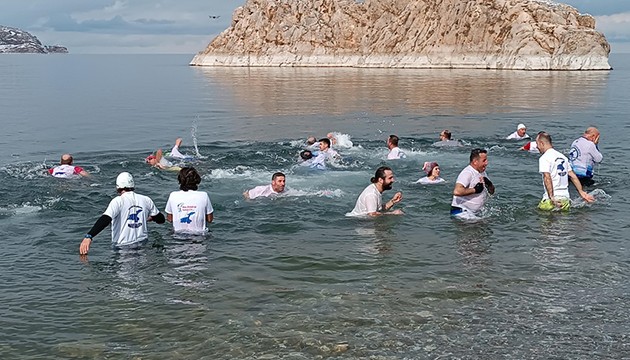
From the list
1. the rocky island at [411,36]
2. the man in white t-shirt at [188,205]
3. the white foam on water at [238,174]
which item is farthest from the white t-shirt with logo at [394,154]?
the rocky island at [411,36]

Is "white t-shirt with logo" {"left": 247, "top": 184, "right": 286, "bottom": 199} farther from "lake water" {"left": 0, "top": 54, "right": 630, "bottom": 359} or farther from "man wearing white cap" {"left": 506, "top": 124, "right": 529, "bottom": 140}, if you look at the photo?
"man wearing white cap" {"left": 506, "top": 124, "right": 529, "bottom": 140}

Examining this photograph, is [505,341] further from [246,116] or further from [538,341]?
[246,116]

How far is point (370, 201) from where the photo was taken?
14.6 metres

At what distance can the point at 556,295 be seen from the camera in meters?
10.1

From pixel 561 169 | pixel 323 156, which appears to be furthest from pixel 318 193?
pixel 561 169

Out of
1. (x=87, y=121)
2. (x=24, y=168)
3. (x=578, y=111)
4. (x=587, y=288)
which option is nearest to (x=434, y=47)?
(x=578, y=111)

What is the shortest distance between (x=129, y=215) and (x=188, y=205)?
1156 mm

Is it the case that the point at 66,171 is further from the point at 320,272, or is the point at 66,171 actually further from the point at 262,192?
the point at 320,272

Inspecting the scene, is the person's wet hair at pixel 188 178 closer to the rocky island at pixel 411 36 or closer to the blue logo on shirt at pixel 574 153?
the blue logo on shirt at pixel 574 153

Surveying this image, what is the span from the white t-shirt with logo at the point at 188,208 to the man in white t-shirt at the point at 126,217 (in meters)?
0.45

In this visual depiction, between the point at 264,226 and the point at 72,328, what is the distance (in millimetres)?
6203

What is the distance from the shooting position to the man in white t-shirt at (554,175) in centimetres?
1445

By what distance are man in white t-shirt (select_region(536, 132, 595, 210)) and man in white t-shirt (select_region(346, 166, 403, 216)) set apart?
342cm

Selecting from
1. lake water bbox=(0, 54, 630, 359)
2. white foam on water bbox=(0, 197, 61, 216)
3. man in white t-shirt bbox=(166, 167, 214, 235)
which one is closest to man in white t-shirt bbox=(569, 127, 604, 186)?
lake water bbox=(0, 54, 630, 359)
